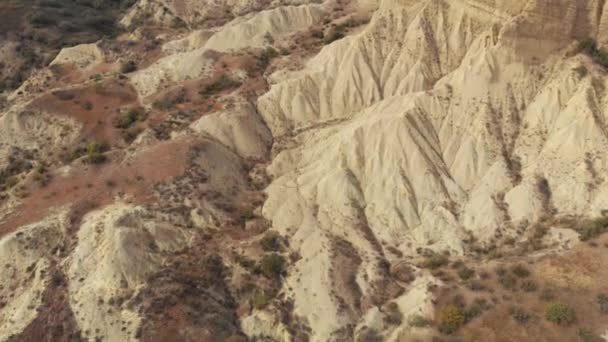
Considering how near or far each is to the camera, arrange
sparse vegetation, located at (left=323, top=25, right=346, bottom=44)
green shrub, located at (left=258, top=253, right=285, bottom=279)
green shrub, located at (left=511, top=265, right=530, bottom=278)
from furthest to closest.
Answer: sparse vegetation, located at (left=323, top=25, right=346, bottom=44) → green shrub, located at (left=258, top=253, right=285, bottom=279) → green shrub, located at (left=511, top=265, right=530, bottom=278)

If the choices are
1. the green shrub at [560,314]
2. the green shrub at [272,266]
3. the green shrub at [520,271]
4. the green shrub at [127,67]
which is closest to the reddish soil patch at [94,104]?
the green shrub at [127,67]

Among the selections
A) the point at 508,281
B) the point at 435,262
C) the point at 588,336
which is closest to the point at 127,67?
the point at 435,262

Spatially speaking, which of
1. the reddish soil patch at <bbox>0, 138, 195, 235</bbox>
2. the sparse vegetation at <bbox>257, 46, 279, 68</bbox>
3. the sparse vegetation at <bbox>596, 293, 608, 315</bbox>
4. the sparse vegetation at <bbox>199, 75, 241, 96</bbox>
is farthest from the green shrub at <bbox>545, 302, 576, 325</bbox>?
the sparse vegetation at <bbox>257, 46, 279, 68</bbox>

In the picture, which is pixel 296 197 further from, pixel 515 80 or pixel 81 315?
Result: pixel 515 80

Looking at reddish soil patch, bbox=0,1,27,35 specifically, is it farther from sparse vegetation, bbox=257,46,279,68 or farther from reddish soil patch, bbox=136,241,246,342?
reddish soil patch, bbox=136,241,246,342

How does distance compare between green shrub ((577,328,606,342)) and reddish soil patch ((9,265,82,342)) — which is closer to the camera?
green shrub ((577,328,606,342))

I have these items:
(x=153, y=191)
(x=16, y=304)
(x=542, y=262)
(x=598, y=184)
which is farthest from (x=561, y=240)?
(x=16, y=304)
